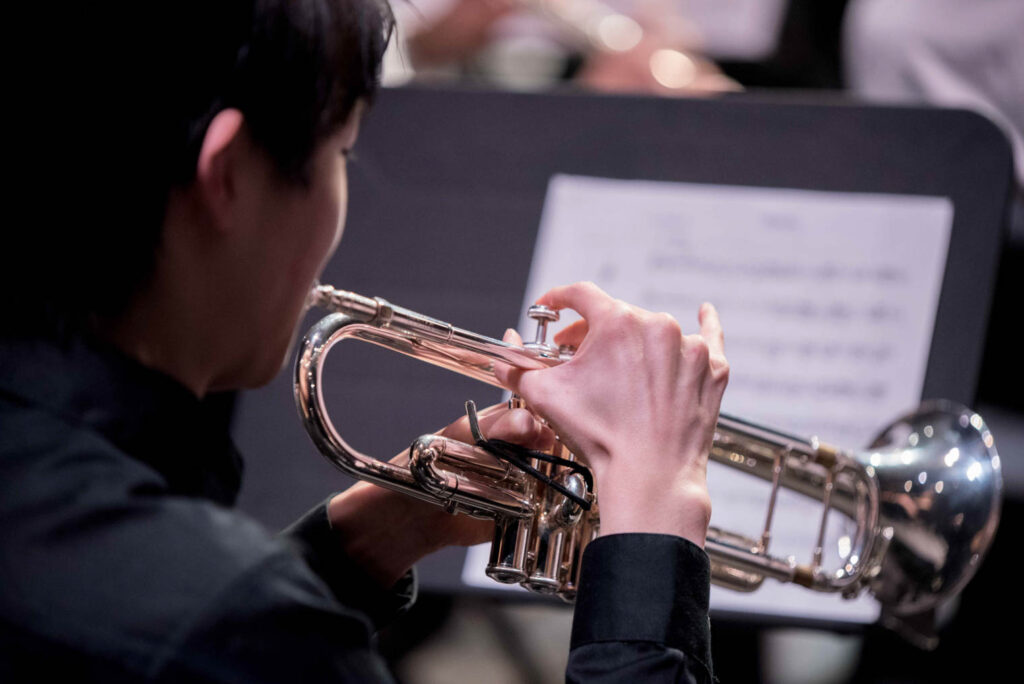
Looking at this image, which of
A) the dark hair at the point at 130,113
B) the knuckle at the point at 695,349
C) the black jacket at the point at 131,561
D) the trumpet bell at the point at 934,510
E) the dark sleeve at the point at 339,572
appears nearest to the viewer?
the black jacket at the point at 131,561

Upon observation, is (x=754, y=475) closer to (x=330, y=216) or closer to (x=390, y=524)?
(x=390, y=524)

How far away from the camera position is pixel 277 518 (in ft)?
4.10

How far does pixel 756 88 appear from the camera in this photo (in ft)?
8.32

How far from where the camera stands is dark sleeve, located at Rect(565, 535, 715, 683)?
670 mm

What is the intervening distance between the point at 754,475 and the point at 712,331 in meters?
0.29

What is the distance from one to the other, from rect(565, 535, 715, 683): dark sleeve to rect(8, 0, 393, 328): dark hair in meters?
0.32

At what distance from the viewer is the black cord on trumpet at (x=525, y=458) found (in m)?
0.81

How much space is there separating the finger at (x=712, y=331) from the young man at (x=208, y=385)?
0.03 metres

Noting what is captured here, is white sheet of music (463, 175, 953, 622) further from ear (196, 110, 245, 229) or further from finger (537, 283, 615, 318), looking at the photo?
ear (196, 110, 245, 229)

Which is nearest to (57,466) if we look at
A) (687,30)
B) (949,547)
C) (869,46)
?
(949,547)

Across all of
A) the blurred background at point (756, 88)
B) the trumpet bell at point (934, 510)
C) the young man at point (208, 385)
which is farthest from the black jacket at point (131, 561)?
the trumpet bell at point (934, 510)

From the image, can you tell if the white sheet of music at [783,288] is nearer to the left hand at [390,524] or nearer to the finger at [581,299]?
the left hand at [390,524]

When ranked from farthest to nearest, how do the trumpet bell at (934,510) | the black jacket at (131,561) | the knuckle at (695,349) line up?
the trumpet bell at (934,510) < the knuckle at (695,349) < the black jacket at (131,561)

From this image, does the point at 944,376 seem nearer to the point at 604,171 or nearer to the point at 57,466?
the point at 604,171
